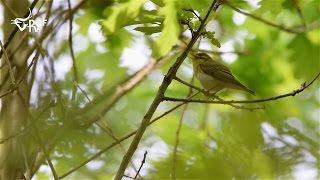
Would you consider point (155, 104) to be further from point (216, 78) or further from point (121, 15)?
point (216, 78)

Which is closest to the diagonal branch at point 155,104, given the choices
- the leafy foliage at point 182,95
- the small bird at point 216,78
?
the leafy foliage at point 182,95

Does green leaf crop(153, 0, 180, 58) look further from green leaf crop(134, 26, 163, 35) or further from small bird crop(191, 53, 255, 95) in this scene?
small bird crop(191, 53, 255, 95)

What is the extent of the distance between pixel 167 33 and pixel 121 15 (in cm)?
14

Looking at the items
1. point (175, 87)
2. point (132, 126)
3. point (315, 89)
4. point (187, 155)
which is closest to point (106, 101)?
point (132, 126)

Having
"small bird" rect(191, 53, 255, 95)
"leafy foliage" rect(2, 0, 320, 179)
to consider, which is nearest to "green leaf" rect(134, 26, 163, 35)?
"leafy foliage" rect(2, 0, 320, 179)

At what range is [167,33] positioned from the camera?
167 centimetres

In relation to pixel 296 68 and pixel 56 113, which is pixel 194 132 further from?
pixel 56 113

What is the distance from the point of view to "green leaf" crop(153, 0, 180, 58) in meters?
1.66

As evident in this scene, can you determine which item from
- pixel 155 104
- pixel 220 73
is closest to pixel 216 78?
pixel 220 73

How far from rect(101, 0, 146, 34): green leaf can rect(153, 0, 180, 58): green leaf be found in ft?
0.26

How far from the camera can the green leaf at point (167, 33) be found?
1.66 meters

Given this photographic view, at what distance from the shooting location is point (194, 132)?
3.07 metres

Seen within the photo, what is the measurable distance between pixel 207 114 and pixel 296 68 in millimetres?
542

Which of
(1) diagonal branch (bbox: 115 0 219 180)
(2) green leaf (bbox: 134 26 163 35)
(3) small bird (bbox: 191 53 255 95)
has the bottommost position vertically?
(1) diagonal branch (bbox: 115 0 219 180)
